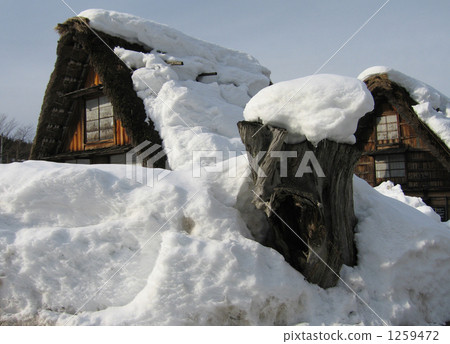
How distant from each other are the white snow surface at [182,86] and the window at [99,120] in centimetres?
145

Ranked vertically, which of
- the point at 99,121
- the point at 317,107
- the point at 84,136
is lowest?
the point at 317,107

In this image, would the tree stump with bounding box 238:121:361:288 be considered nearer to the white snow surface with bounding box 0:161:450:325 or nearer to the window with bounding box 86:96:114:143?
the white snow surface with bounding box 0:161:450:325

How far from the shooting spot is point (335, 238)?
3785 millimetres

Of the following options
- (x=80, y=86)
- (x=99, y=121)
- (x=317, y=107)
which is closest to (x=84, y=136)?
(x=99, y=121)

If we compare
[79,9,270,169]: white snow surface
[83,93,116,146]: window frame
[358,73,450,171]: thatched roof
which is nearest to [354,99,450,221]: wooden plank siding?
[358,73,450,171]: thatched roof

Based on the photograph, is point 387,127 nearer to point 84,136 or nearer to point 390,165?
point 390,165

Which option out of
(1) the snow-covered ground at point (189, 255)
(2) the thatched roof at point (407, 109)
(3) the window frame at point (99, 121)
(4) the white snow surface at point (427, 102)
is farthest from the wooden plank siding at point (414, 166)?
(3) the window frame at point (99, 121)

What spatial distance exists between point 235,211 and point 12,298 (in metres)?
2.06

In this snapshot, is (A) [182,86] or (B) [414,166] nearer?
(A) [182,86]

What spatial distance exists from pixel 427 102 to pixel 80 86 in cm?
892

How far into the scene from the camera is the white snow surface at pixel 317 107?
11.8ft

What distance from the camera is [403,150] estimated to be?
11328mm

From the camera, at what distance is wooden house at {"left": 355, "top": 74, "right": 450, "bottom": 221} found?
10.6 meters

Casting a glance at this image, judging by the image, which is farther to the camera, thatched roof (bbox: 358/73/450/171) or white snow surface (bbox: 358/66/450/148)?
thatched roof (bbox: 358/73/450/171)
